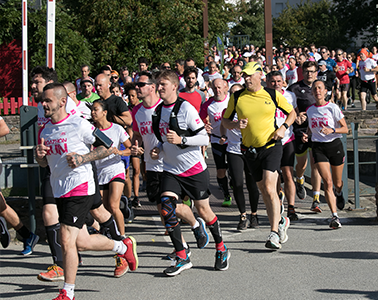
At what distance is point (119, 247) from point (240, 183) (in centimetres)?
264

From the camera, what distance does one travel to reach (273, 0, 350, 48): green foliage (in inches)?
1770

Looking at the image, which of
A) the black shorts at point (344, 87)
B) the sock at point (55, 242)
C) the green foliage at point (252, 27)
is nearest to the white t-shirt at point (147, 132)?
the sock at point (55, 242)

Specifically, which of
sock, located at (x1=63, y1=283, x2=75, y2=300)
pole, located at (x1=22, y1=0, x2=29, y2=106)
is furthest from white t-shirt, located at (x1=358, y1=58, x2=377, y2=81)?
sock, located at (x1=63, y1=283, x2=75, y2=300)

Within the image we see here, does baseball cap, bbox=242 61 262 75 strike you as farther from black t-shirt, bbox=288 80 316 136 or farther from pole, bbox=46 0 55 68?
pole, bbox=46 0 55 68

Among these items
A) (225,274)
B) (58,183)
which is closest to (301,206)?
(225,274)

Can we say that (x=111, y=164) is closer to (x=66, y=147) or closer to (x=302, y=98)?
(x=66, y=147)

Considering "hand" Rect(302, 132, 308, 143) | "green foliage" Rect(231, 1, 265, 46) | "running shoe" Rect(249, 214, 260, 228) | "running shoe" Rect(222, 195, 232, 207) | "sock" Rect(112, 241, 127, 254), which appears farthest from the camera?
"green foliage" Rect(231, 1, 265, 46)

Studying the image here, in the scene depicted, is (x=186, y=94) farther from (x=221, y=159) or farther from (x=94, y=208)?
(x=94, y=208)

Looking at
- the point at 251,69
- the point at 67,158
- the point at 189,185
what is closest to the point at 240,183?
the point at 251,69

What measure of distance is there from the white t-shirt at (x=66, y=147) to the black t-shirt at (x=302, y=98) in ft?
15.2

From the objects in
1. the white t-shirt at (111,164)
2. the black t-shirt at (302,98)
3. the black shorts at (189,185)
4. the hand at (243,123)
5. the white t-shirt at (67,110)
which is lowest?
the black shorts at (189,185)

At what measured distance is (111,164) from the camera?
21.5 ft

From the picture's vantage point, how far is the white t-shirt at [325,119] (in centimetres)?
771

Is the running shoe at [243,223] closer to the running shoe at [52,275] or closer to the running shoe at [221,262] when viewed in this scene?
the running shoe at [221,262]
